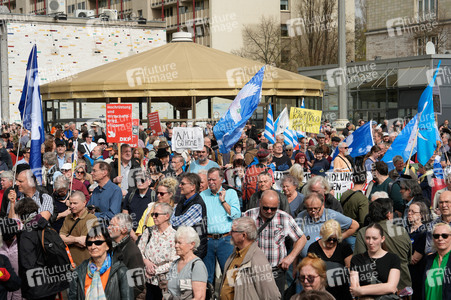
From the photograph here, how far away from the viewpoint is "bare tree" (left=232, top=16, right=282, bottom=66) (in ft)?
182

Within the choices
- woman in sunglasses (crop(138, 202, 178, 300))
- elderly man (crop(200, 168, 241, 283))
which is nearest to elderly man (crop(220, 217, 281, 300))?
woman in sunglasses (crop(138, 202, 178, 300))

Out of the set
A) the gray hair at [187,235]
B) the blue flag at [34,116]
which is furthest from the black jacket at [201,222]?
the blue flag at [34,116]

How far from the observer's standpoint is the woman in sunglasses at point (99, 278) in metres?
6.30

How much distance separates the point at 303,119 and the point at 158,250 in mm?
10838

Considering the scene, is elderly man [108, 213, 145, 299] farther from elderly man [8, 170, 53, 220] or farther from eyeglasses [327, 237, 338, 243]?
elderly man [8, 170, 53, 220]

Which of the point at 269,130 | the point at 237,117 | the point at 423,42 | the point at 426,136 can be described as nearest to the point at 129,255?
the point at 237,117

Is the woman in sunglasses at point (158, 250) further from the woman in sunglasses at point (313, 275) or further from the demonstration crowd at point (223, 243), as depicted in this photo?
the woman in sunglasses at point (313, 275)

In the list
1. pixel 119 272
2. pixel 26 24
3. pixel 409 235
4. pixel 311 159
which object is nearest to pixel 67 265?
pixel 119 272

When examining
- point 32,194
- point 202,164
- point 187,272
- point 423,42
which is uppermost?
point 423,42

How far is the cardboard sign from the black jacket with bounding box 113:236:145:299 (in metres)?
5.35

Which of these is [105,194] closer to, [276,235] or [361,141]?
[276,235]

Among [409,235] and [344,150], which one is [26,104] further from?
[409,235]

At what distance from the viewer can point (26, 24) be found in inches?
1444

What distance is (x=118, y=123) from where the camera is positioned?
44.5ft
